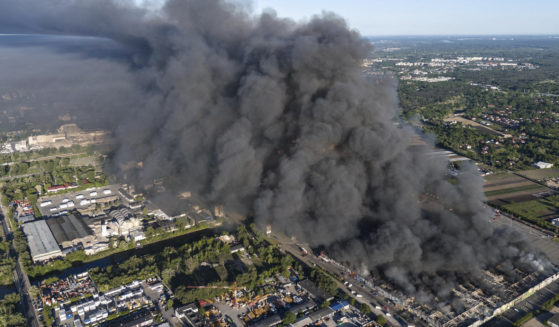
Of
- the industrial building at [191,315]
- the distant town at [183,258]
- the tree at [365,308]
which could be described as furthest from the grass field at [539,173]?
the industrial building at [191,315]

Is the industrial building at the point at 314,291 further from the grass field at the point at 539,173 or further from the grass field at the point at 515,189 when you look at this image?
the grass field at the point at 539,173

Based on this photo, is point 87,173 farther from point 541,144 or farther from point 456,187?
point 541,144

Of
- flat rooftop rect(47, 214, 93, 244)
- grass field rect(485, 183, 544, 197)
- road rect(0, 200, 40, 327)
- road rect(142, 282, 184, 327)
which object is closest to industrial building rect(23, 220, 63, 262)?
flat rooftop rect(47, 214, 93, 244)

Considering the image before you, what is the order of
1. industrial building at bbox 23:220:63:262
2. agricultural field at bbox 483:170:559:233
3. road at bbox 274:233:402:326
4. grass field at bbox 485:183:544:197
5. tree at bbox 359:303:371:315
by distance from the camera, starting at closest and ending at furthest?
tree at bbox 359:303:371:315 < road at bbox 274:233:402:326 < industrial building at bbox 23:220:63:262 < agricultural field at bbox 483:170:559:233 < grass field at bbox 485:183:544:197

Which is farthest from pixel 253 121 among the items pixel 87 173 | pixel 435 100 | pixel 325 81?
pixel 435 100

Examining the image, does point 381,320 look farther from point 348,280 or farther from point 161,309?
point 161,309

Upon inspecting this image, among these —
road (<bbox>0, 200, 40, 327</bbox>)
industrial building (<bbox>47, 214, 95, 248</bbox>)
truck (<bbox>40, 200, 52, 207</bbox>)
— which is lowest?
road (<bbox>0, 200, 40, 327</bbox>)

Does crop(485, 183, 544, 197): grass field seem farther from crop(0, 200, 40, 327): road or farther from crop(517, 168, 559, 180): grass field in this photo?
crop(0, 200, 40, 327): road
